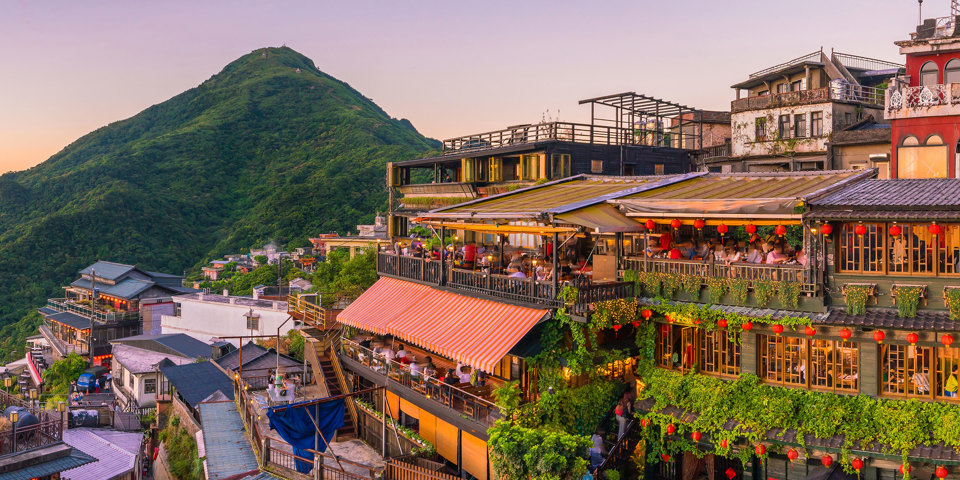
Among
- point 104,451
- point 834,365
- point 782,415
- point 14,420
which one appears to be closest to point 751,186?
point 834,365

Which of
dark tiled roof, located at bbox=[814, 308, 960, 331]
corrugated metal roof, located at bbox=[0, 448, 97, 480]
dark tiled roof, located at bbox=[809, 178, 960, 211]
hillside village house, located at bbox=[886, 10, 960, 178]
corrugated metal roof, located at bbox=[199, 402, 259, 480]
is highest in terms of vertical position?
hillside village house, located at bbox=[886, 10, 960, 178]

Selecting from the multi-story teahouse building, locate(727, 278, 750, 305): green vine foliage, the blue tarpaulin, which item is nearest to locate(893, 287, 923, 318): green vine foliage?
the multi-story teahouse building

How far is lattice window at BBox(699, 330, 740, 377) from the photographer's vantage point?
17.5 metres

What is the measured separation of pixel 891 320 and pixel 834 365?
1.92 metres

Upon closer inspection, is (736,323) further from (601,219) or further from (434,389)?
(434,389)

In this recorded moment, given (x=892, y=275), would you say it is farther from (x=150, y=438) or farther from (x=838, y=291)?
(x=150, y=438)

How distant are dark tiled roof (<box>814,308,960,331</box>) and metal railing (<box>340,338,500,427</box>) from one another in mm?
8644

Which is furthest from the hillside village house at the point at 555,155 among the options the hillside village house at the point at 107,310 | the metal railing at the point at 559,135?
the hillside village house at the point at 107,310

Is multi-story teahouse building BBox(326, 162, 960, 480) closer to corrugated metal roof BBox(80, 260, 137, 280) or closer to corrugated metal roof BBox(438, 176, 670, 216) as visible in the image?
corrugated metal roof BBox(438, 176, 670, 216)

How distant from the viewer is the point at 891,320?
47.3 ft

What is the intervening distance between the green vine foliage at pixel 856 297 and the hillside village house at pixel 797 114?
22.6 meters

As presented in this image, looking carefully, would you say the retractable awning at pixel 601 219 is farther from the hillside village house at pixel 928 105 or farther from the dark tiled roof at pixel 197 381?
the dark tiled roof at pixel 197 381

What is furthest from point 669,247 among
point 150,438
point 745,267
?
point 150,438

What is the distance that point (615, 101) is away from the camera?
32.0 metres
